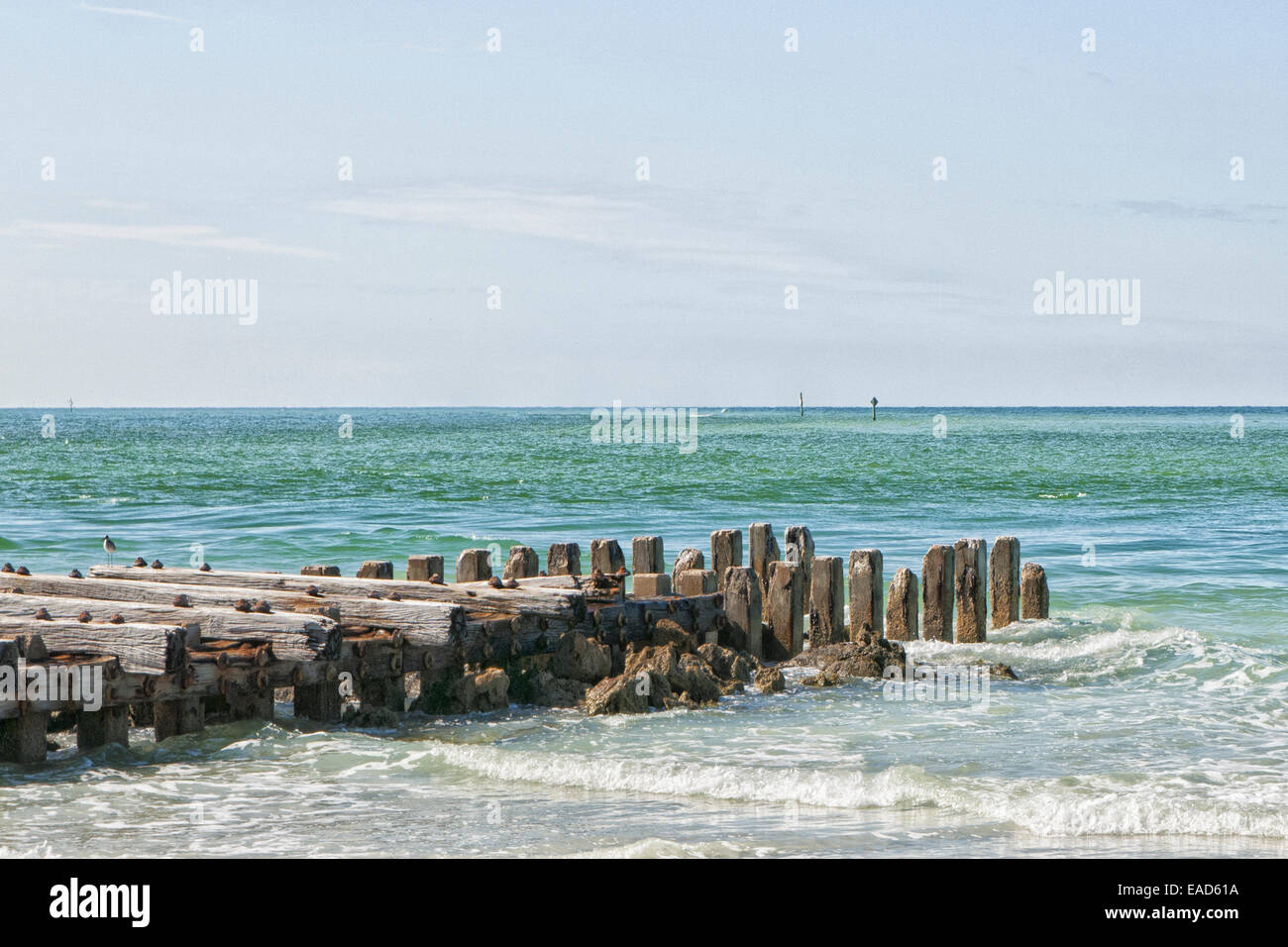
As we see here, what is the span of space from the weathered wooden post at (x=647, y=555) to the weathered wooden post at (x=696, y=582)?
1326 millimetres

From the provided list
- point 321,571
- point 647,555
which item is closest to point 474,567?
point 321,571

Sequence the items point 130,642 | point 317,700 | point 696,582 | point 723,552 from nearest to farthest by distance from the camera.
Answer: point 130,642 → point 317,700 → point 696,582 → point 723,552

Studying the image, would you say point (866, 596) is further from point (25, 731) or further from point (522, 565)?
point (25, 731)

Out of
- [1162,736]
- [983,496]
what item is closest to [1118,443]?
[983,496]

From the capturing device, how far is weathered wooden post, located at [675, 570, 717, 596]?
14750mm

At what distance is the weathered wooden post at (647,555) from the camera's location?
637 inches

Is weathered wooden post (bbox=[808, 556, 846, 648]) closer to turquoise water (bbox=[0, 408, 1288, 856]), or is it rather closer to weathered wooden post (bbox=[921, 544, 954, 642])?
turquoise water (bbox=[0, 408, 1288, 856])

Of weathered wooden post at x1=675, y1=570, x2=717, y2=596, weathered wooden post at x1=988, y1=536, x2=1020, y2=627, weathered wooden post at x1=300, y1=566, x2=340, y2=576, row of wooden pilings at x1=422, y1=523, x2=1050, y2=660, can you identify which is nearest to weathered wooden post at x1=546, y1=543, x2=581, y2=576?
row of wooden pilings at x1=422, y1=523, x2=1050, y2=660

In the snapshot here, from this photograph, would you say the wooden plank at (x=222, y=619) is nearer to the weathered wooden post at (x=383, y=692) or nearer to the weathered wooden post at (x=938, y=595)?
the weathered wooden post at (x=383, y=692)

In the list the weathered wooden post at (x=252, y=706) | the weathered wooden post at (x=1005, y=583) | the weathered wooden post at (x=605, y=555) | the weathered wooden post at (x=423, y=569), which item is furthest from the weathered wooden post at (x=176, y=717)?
the weathered wooden post at (x=1005, y=583)

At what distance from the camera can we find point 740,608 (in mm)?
14875

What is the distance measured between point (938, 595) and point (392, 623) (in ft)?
23.3
